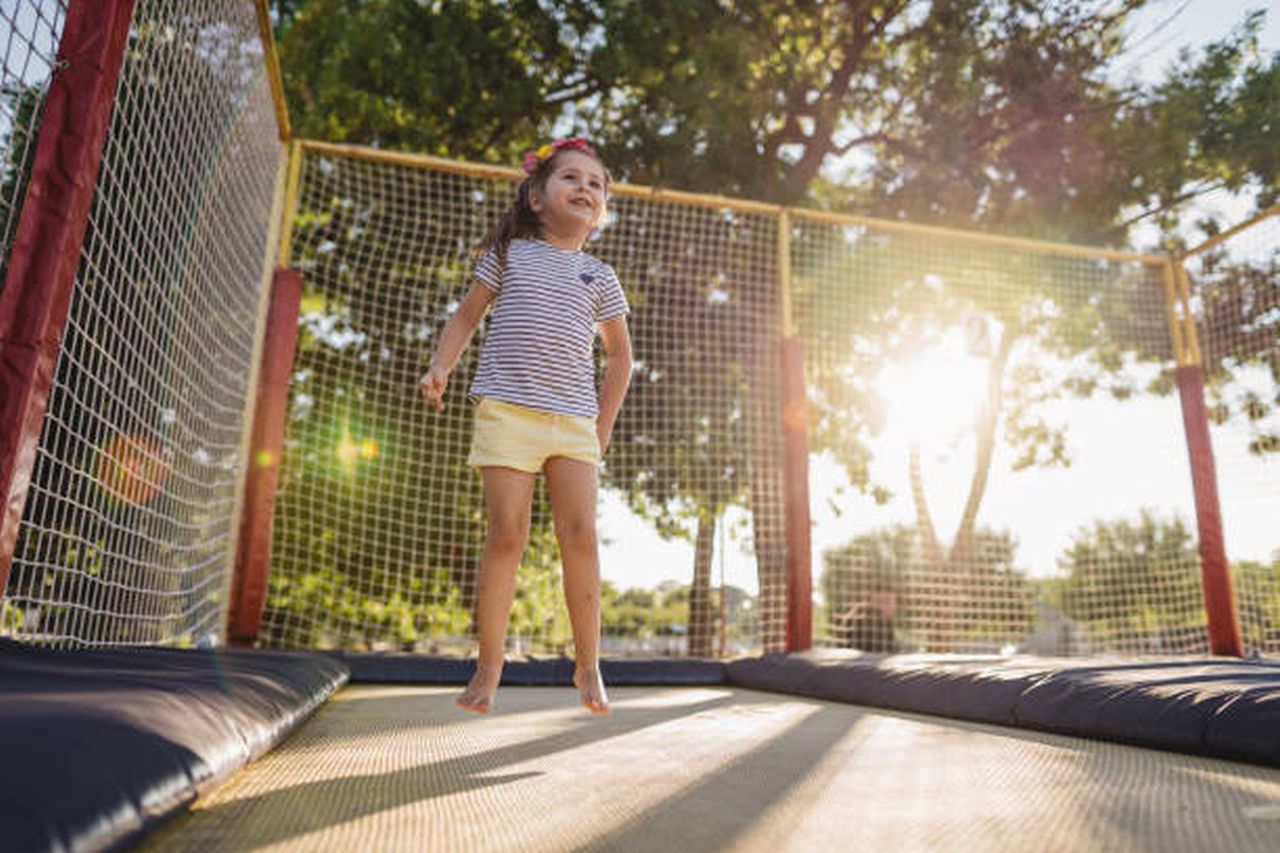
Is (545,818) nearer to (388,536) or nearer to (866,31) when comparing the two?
(388,536)

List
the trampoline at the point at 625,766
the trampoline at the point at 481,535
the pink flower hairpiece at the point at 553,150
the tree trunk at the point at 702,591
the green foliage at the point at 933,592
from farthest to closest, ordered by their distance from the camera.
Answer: the green foliage at the point at 933,592, the tree trunk at the point at 702,591, the pink flower hairpiece at the point at 553,150, the trampoline at the point at 481,535, the trampoline at the point at 625,766

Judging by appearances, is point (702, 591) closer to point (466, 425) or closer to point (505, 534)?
point (466, 425)

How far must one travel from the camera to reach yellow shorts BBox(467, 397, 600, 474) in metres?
2.02

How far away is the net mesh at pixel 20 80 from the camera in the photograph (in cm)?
192

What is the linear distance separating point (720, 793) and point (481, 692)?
876 mm

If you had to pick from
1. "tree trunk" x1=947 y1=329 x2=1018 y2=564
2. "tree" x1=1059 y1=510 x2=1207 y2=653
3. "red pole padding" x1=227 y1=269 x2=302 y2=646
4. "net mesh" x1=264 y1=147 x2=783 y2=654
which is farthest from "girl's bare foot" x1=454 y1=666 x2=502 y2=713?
"tree trunk" x1=947 y1=329 x2=1018 y2=564

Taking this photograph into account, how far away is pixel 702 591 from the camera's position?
598cm

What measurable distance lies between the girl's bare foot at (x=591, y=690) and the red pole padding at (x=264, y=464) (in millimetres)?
2635

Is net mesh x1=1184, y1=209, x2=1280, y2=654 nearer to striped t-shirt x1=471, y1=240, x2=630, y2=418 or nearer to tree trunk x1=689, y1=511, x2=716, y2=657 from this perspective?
tree trunk x1=689, y1=511, x2=716, y2=657

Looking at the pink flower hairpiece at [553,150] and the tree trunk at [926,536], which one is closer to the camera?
the pink flower hairpiece at [553,150]

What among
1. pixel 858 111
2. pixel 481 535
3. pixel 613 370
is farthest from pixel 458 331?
pixel 858 111

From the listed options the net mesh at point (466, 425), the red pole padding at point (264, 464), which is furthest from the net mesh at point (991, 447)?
the red pole padding at point (264, 464)

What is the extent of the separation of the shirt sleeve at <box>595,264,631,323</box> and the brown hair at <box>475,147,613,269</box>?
21 cm

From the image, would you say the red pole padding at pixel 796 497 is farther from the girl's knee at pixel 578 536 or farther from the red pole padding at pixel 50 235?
the red pole padding at pixel 50 235
